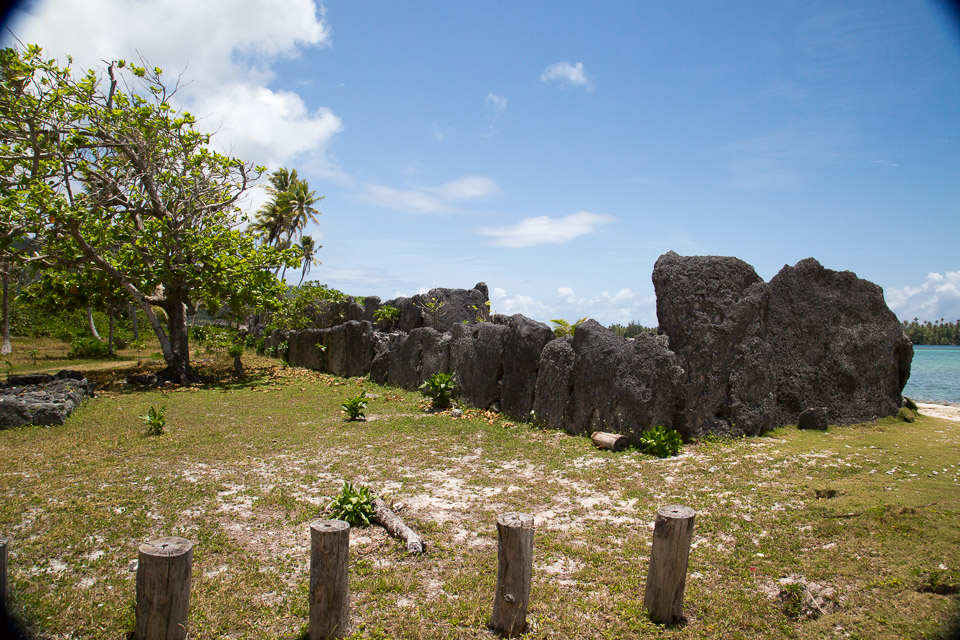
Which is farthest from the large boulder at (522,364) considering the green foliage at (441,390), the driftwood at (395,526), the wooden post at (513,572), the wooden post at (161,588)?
the wooden post at (161,588)

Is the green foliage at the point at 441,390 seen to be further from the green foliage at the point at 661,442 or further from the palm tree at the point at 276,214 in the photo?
the palm tree at the point at 276,214

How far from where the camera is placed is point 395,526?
17.5 feet

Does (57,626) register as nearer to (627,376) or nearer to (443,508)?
(443,508)

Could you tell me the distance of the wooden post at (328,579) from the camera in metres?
3.56

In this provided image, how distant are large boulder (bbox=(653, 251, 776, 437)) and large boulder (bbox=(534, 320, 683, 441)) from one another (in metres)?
0.41

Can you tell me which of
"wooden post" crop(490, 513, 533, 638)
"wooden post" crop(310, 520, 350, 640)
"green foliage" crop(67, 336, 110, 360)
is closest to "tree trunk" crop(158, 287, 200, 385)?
"green foliage" crop(67, 336, 110, 360)

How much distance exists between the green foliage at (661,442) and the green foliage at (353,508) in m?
4.48

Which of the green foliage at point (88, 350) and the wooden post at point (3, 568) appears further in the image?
the green foliage at point (88, 350)

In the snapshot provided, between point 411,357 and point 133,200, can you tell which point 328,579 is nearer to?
point 411,357

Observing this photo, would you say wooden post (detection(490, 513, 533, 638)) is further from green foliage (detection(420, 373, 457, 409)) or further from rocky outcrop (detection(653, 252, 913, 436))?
green foliage (detection(420, 373, 457, 409))

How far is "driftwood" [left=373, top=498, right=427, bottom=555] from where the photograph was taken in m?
4.99

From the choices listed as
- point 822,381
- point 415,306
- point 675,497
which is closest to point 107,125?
point 415,306

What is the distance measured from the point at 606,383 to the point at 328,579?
6587 millimetres

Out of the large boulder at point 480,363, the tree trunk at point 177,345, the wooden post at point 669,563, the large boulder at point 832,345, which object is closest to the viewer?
the wooden post at point 669,563
